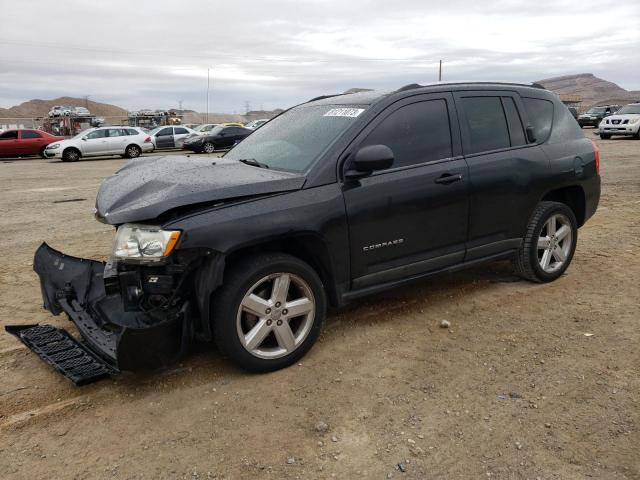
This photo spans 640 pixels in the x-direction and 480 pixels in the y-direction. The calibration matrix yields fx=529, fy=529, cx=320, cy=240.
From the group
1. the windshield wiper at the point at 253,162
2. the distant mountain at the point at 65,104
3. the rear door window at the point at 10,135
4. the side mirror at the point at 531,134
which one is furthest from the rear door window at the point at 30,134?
the distant mountain at the point at 65,104

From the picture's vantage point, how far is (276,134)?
4.34 meters

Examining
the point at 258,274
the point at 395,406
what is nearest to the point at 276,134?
the point at 258,274

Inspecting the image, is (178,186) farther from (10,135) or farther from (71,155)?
(10,135)

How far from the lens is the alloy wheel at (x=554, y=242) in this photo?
4828 mm

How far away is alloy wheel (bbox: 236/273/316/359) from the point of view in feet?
10.7

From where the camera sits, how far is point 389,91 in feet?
13.2

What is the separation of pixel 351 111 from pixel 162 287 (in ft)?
6.09

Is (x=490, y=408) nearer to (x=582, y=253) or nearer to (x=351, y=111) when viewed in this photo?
(x=351, y=111)

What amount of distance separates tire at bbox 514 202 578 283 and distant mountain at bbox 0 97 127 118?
12699cm

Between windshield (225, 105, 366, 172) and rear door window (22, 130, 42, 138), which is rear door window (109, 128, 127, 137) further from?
windshield (225, 105, 366, 172)

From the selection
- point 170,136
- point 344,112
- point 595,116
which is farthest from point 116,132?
point 595,116

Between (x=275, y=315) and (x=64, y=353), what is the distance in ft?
4.75

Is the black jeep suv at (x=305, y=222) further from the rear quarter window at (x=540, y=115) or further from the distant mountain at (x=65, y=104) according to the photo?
the distant mountain at (x=65, y=104)

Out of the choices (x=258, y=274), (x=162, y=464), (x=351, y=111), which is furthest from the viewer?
(x=351, y=111)
